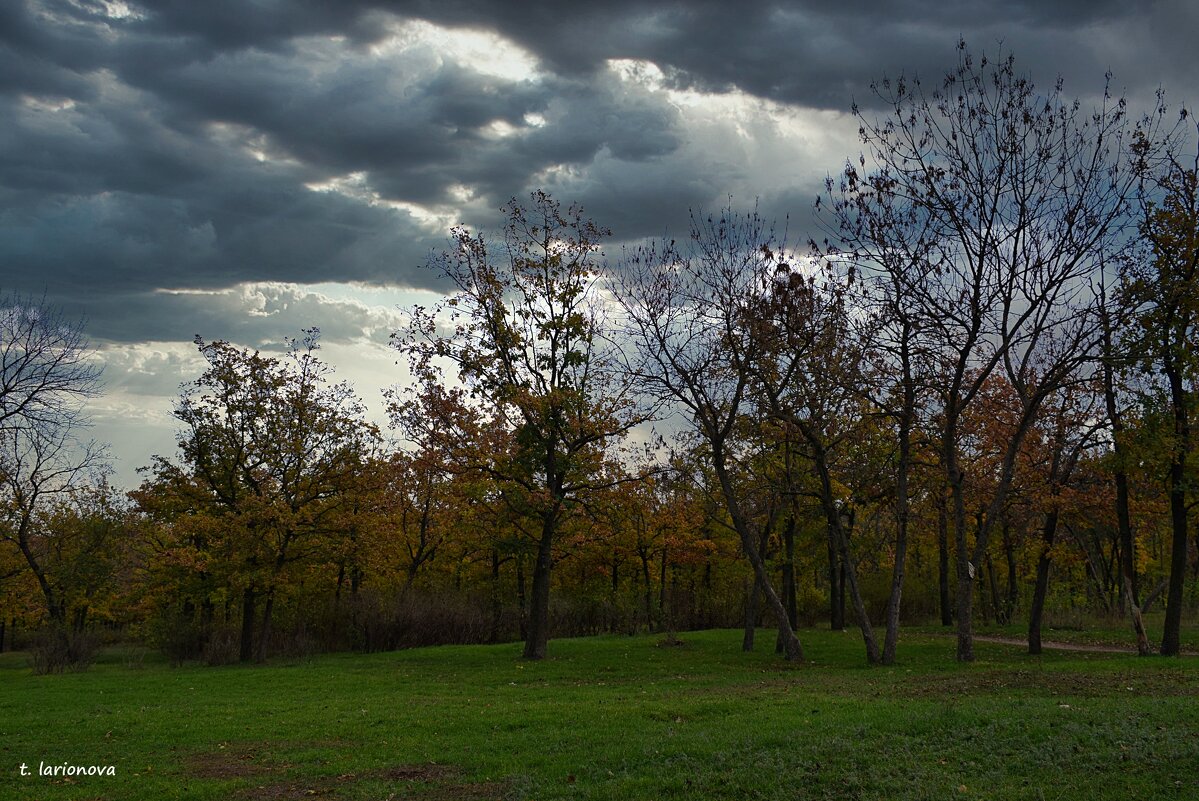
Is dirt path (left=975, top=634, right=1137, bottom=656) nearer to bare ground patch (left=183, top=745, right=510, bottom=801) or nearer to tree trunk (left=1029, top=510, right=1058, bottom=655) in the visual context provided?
tree trunk (left=1029, top=510, right=1058, bottom=655)

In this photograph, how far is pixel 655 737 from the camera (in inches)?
409

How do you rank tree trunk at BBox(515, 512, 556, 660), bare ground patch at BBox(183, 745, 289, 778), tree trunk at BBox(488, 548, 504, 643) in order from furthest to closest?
tree trunk at BBox(488, 548, 504, 643) → tree trunk at BBox(515, 512, 556, 660) → bare ground patch at BBox(183, 745, 289, 778)

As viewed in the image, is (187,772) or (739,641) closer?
(187,772)

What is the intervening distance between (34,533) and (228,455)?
583 inches

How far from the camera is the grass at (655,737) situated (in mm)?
8219

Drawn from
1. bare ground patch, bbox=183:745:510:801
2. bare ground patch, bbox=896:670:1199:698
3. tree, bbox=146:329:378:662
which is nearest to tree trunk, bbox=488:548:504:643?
tree, bbox=146:329:378:662

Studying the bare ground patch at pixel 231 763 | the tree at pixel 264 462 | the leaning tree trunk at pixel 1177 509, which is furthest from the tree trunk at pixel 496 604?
the bare ground patch at pixel 231 763

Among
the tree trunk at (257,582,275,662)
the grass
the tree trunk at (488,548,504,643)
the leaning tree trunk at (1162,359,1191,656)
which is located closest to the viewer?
the grass

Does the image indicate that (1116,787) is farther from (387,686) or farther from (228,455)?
(228,455)

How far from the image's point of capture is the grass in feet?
27.0

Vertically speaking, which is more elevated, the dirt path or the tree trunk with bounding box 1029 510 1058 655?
the tree trunk with bounding box 1029 510 1058 655

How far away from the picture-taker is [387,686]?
18875mm

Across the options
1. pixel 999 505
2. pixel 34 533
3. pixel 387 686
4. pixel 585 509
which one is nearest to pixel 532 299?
pixel 585 509

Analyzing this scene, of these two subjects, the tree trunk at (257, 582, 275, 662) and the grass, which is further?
the tree trunk at (257, 582, 275, 662)
